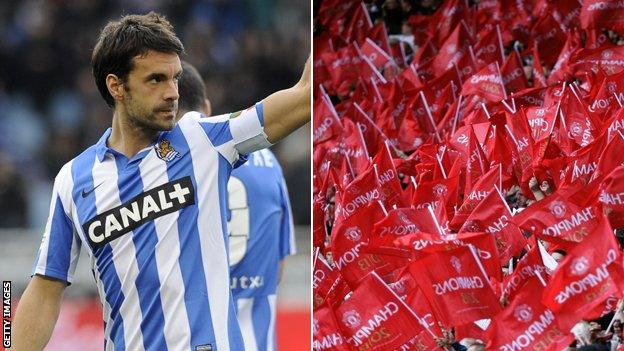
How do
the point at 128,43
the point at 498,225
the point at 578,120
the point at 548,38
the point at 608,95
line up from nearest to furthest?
the point at 128,43 < the point at 498,225 < the point at 578,120 < the point at 608,95 < the point at 548,38

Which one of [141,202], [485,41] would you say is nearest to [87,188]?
[141,202]

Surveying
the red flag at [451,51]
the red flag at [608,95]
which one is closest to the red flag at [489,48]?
the red flag at [451,51]

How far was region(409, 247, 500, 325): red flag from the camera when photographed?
4.84m

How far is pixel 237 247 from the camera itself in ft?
19.2

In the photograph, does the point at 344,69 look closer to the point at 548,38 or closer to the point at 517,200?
the point at 548,38

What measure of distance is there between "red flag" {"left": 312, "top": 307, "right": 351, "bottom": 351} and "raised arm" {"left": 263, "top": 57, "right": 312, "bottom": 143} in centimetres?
134

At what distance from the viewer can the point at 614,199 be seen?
5348 millimetres

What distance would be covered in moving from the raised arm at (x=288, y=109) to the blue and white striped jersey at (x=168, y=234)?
4cm

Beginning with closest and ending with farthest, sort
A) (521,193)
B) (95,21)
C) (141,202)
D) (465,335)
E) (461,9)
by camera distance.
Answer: (141,202), (465,335), (521,193), (461,9), (95,21)

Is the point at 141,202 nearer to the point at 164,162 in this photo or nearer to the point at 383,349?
the point at 164,162

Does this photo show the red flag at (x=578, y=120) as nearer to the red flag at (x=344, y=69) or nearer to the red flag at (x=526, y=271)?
the red flag at (x=526, y=271)

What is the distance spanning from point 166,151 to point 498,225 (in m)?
1.88

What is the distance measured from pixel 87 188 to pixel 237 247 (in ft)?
5.67

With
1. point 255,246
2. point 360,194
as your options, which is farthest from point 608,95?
point 255,246
